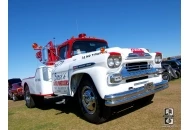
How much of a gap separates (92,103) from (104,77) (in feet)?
2.52

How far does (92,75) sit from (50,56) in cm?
324

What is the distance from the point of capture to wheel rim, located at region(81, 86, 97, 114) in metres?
4.47

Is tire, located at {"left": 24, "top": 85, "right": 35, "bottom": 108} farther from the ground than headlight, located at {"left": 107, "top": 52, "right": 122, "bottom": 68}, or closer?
closer

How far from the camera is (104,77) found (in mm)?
4043

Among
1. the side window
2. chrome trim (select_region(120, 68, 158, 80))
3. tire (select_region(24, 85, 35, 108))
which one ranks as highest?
the side window

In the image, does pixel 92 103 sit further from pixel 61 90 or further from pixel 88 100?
pixel 61 90

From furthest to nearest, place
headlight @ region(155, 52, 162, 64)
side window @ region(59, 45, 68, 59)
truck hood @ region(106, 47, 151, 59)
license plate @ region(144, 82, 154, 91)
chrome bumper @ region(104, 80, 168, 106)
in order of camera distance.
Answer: side window @ region(59, 45, 68, 59), headlight @ region(155, 52, 162, 64), license plate @ region(144, 82, 154, 91), truck hood @ region(106, 47, 151, 59), chrome bumper @ region(104, 80, 168, 106)

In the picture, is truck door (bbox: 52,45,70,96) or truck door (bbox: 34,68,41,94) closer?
truck door (bbox: 52,45,70,96)

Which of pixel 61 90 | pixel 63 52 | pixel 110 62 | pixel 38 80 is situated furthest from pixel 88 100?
pixel 38 80

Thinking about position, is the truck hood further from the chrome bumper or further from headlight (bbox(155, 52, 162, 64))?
the chrome bumper

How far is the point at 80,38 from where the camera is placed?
630 cm

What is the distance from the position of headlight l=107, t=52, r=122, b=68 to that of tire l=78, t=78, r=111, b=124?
61 cm

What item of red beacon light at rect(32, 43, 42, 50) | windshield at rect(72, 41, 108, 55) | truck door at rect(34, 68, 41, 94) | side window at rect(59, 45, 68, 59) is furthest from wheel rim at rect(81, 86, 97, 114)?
red beacon light at rect(32, 43, 42, 50)

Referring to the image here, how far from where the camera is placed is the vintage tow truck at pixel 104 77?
4.06m
